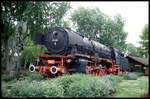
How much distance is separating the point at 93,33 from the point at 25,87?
22.8 metres

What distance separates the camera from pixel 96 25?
2817cm

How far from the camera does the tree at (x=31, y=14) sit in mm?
16295

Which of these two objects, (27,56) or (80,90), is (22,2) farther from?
(27,56)

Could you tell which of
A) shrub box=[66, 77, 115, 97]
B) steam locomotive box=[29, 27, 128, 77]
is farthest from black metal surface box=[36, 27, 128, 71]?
shrub box=[66, 77, 115, 97]

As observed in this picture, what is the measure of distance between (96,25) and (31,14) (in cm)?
1406

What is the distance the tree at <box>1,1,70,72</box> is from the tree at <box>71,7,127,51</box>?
8058mm

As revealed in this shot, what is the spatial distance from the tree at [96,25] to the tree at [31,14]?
8.06 meters

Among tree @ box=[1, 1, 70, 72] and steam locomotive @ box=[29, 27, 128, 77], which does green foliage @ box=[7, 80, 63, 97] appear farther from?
tree @ box=[1, 1, 70, 72]

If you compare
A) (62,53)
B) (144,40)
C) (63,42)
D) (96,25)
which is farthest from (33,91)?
(96,25)

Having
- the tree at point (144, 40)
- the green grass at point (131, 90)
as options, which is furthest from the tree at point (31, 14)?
the green grass at point (131, 90)

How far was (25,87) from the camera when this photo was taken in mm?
5980

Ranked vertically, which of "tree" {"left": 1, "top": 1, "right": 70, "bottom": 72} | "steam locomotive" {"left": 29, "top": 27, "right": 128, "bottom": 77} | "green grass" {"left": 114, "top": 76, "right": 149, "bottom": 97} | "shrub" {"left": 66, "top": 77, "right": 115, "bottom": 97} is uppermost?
"tree" {"left": 1, "top": 1, "right": 70, "bottom": 72}

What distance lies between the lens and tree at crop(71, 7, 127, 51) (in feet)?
91.4

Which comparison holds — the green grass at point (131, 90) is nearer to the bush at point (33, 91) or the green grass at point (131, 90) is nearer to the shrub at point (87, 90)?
the shrub at point (87, 90)
